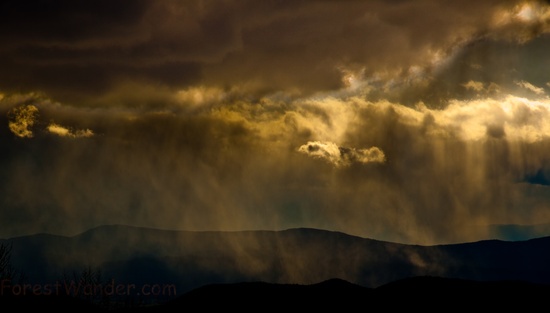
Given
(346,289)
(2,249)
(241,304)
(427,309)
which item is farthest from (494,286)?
(2,249)

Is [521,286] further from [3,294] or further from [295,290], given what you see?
[3,294]

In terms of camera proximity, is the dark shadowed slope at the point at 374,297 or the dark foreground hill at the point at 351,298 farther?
the dark foreground hill at the point at 351,298

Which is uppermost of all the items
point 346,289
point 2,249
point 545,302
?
point 2,249

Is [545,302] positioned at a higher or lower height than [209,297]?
lower

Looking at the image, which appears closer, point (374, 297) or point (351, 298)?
point (374, 297)

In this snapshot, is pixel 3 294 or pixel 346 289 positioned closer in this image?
pixel 3 294

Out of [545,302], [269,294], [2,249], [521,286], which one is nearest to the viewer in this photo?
[545,302]

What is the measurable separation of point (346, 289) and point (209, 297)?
62.3 feet

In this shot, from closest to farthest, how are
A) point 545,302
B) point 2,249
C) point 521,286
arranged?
point 545,302, point 521,286, point 2,249

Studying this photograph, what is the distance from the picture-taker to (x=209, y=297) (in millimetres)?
75812

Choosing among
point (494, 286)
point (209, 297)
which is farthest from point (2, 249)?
point (494, 286)

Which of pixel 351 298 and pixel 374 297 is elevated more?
pixel 351 298

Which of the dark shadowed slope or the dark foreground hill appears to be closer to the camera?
the dark shadowed slope

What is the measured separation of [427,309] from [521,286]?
13536 mm
